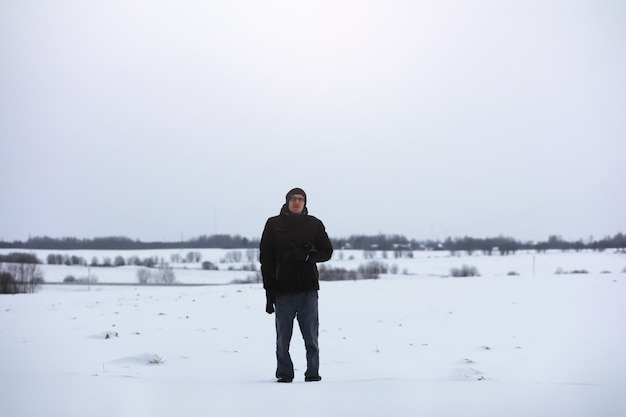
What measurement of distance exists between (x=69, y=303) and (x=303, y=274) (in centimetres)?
1167

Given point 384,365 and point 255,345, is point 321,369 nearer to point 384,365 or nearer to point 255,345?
point 384,365

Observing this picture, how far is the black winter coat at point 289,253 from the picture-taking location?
5.34 metres

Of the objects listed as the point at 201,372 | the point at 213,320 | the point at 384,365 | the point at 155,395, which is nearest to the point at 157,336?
the point at 213,320

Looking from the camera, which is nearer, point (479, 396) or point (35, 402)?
point (35, 402)

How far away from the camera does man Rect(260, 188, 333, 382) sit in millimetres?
5344

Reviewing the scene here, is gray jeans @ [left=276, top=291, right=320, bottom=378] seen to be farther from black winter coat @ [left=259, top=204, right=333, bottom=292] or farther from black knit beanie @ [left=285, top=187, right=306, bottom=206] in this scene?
black knit beanie @ [left=285, top=187, right=306, bottom=206]

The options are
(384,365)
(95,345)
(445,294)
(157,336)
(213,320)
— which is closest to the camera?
(384,365)

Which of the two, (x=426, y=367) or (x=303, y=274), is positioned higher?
(x=303, y=274)

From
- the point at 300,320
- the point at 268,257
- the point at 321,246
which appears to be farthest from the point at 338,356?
the point at 268,257

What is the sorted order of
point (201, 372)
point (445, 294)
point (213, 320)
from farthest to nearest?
point (445, 294)
point (213, 320)
point (201, 372)

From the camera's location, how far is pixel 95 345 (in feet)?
26.0

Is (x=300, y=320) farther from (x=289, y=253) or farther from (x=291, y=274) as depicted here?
(x=289, y=253)

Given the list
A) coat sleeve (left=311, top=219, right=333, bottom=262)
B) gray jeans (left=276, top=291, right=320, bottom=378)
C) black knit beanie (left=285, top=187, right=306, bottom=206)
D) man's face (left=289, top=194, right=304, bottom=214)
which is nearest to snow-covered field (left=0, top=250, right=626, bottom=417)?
gray jeans (left=276, top=291, right=320, bottom=378)

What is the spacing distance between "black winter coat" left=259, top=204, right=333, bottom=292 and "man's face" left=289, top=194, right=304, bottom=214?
0.04 metres
